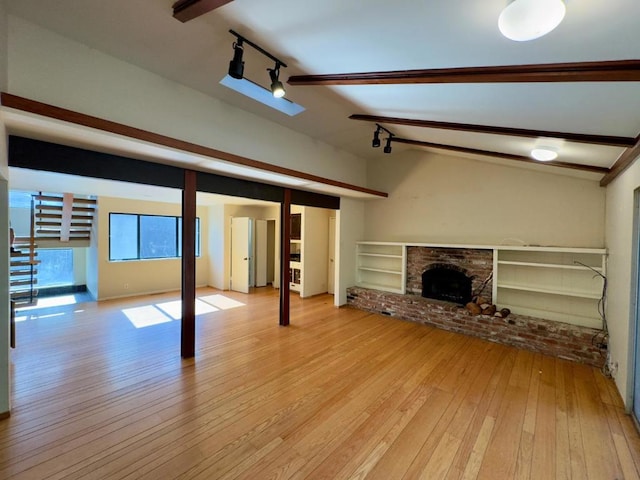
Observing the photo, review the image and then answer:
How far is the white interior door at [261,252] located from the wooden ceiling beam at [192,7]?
20.8 ft

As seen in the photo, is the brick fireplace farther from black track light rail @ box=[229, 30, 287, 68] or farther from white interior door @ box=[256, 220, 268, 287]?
black track light rail @ box=[229, 30, 287, 68]

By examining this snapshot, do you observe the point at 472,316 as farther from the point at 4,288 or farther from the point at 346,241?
the point at 4,288

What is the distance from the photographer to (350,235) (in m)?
6.23

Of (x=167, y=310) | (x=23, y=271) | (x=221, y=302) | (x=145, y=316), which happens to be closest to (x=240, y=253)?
(x=221, y=302)

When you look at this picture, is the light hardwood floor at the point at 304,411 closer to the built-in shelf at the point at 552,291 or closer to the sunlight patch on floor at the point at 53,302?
the built-in shelf at the point at 552,291

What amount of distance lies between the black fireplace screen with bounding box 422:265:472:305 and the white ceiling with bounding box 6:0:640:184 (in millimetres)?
2553

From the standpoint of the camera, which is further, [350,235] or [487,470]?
[350,235]

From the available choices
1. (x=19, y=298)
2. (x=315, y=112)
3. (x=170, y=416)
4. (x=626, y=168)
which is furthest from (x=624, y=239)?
(x=19, y=298)

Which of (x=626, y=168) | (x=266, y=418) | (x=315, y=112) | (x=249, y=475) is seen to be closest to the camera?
(x=249, y=475)

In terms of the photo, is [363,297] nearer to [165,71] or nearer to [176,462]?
[176,462]

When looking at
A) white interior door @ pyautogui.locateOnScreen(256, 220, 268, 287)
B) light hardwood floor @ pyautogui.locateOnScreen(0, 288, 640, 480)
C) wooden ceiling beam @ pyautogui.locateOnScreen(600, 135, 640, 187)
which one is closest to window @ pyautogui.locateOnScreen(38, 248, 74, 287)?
light hardwood floor @ pyautogui.locateOnScreen(0, 288, 640, 480)

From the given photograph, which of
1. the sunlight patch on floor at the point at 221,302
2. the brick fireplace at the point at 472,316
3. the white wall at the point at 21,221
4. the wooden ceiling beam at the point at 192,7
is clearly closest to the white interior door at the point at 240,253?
the sunlight patch on floor at the point at 221,302

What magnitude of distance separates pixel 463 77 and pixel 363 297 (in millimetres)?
4623

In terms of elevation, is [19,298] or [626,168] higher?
[626,168]
